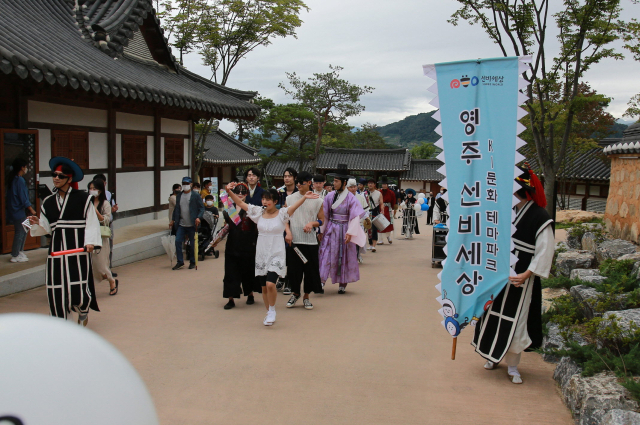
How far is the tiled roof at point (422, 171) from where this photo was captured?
43.2m

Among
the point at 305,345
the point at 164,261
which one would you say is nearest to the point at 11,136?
the point at 164,261

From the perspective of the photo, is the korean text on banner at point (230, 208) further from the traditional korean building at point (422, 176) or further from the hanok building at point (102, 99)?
the traditional korean building at point (422, 176)

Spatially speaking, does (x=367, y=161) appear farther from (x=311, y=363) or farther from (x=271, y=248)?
(x=311, y=363)

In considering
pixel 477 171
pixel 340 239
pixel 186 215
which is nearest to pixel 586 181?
pixel 340 239

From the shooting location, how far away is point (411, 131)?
428ft

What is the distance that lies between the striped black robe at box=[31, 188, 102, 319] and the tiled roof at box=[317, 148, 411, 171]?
37664mm

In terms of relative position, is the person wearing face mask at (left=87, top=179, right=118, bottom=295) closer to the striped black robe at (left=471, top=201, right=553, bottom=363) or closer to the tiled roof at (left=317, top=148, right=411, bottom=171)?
the striped black robe at (left=471, top=201, right=553, bottom=363)

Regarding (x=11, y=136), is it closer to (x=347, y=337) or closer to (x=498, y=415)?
(x=347, y=337)

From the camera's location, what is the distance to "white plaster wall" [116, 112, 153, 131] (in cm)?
1207

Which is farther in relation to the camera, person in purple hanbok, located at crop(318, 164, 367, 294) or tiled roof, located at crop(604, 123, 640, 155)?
tiled roof, located at crop(604, 123, 640, 155)

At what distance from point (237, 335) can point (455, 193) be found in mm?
3081

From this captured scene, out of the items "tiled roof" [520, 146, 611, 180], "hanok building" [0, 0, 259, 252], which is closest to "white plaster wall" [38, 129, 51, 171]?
"hanok building" [0, 0, 259, 252]

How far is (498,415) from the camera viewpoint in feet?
13.1

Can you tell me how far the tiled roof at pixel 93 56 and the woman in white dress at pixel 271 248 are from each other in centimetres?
392
